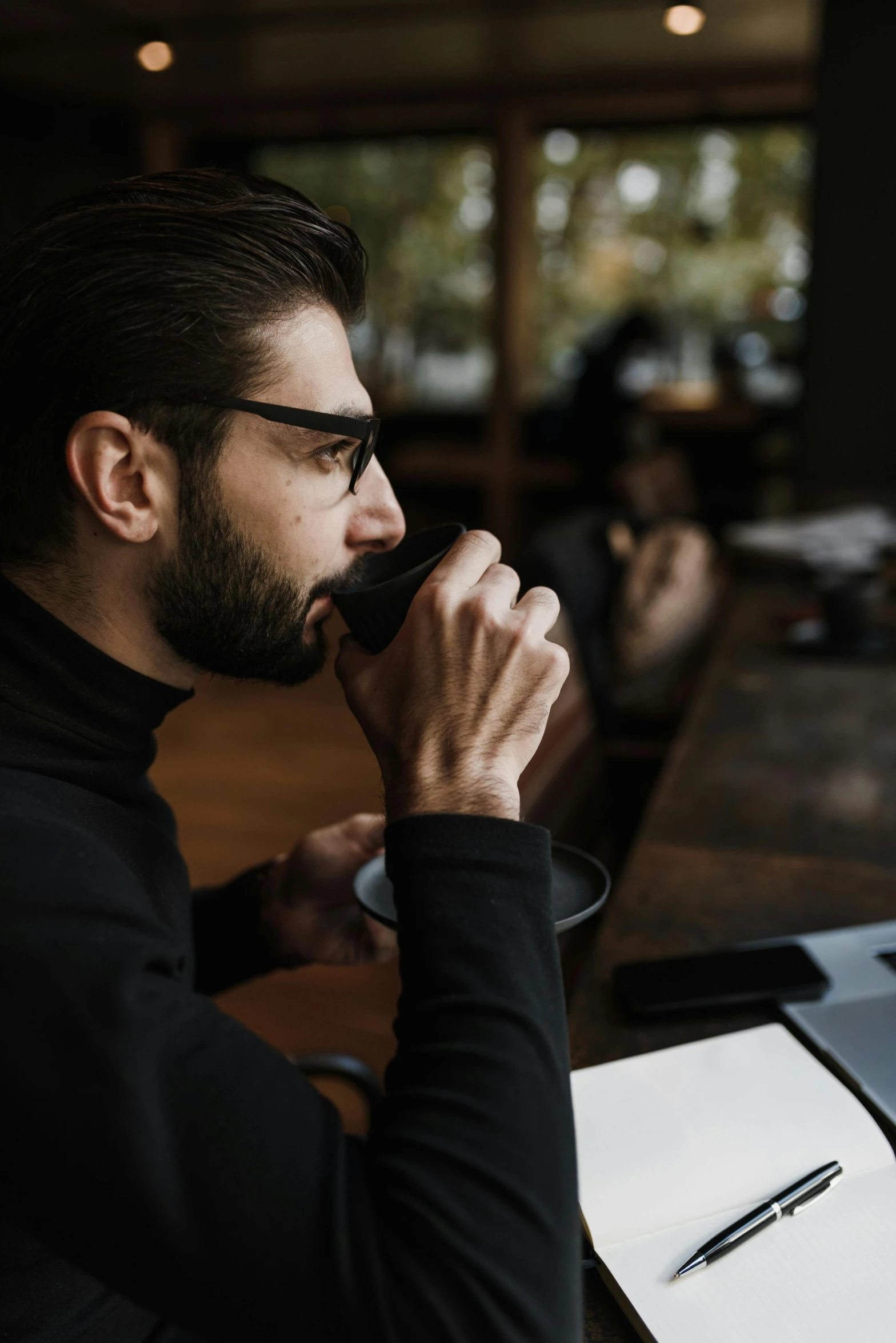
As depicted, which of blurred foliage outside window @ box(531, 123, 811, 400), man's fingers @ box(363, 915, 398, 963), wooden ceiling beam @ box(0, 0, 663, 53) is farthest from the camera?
blurred foliage outside window @ box(531, 123, 811, 400)

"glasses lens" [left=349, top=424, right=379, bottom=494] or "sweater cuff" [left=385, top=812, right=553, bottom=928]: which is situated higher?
"glasses lens" [left=349, top=424, right=379, bottom=494]

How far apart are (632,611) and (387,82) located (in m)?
4.98

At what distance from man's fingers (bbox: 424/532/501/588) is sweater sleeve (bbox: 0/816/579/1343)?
27 centimetres

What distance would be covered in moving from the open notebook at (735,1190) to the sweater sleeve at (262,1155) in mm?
108

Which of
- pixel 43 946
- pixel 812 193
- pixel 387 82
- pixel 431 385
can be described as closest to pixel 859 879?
pixel 43 946

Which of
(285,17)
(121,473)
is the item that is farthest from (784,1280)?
(285,17)

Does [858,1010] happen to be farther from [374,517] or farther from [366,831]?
[374,517]

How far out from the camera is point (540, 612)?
30.1 inches

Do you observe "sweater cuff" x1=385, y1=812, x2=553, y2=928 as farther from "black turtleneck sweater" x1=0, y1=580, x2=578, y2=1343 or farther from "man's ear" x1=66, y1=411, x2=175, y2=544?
"man's ear" x1=66, y1=411, x2=175, y2=544

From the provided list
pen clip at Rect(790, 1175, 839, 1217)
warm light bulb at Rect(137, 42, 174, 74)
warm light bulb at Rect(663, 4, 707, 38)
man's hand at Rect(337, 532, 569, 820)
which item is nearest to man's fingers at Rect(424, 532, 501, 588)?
man's hand at Rect(337, 532, 569, 820)

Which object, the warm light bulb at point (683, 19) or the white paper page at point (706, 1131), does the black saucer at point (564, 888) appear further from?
the warm light bulb at point (683, 19)

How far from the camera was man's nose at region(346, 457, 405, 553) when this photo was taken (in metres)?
0.91

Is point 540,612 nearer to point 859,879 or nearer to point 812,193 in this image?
point 859,879

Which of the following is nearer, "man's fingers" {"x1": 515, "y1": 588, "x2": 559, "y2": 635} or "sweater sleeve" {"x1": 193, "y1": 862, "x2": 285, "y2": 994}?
"man's fingers" {"x1": 515, "y1": 588, "x2": 559, "y2": 635}
